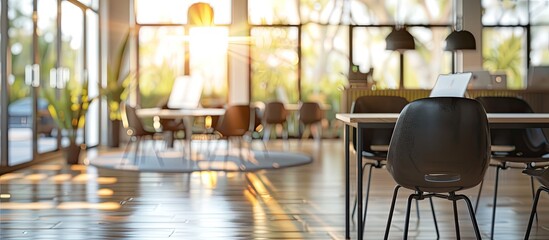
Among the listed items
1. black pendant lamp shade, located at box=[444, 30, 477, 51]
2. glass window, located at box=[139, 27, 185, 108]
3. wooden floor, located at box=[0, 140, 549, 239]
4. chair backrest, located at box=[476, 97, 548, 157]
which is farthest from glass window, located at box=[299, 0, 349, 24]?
chair backrest, located at box=[476, 97, 548, 157]

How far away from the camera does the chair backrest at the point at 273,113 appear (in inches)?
398

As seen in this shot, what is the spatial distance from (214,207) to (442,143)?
2.25 m

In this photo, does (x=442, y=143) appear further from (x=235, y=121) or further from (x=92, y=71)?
(x=92, y=71)

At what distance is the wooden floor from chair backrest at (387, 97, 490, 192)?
0.91 m

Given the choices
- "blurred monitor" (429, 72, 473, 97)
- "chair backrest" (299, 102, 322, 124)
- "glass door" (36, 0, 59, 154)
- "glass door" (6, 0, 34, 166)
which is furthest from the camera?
"chair backrest" (299, 102, 322, 124)

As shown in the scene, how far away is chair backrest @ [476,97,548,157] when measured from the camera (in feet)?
14.6

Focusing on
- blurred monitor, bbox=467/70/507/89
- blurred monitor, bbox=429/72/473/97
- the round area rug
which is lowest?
the round area rug

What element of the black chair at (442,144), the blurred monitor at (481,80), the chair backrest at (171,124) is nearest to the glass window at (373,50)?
the chair backrest at (171,124)

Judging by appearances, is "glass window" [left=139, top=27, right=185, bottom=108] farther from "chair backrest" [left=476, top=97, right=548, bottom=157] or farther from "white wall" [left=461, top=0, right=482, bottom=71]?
"chair backrest" [left=476, top=97, right=548, bottom=157]

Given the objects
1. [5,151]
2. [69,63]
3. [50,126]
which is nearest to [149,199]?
[5,151]

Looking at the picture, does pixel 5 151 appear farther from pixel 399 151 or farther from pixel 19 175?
pixel 399 151

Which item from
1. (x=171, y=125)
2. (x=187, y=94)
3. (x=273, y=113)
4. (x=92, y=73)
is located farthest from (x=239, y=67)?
(x=171, y=125)

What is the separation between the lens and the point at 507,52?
39.2 ft

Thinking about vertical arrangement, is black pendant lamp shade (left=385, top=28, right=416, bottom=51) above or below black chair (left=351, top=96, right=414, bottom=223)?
above
